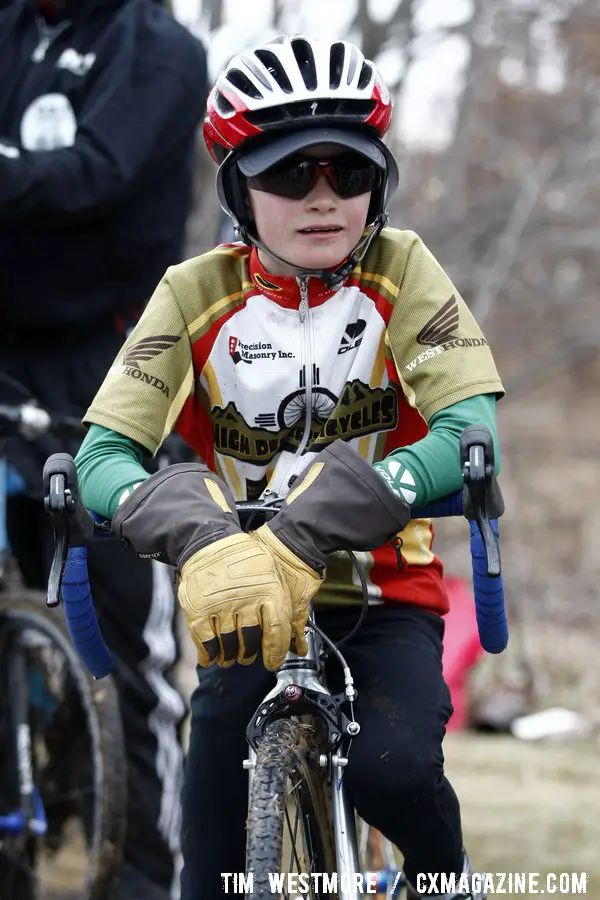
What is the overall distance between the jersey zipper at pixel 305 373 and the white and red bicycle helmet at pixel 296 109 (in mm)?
75

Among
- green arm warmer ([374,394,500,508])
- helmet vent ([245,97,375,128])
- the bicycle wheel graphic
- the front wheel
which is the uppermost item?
helmet vent ([245,97,375,128])

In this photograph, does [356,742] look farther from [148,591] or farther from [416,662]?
[148,591]

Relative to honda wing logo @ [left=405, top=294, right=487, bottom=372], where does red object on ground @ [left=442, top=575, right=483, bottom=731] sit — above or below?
above

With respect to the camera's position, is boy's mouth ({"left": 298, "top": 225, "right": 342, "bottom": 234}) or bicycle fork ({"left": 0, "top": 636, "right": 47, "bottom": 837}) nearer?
boy's mouth ({"left": 298, "top": 225, "right": 342, "bottom": 234})

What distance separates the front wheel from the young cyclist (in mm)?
91

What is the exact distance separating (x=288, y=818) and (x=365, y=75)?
1376 mm

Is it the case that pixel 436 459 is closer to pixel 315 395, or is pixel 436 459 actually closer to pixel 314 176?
pixel 315 395

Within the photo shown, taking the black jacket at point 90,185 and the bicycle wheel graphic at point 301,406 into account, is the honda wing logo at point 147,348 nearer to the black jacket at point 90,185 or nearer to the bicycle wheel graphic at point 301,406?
the bicycle wheel graphic at point 301,406

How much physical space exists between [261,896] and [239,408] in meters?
1.00

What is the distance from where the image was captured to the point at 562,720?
26.5 feet

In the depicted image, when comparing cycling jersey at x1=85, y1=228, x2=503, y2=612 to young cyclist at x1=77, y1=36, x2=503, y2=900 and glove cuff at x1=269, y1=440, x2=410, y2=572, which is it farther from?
glove cuff at x1=269, y1=440, x2=410, y2=572

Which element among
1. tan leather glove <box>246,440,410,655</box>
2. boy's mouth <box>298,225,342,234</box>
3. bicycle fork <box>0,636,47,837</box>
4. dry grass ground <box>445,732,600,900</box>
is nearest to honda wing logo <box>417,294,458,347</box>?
boy's mouth <box>298,225,342,234</box>

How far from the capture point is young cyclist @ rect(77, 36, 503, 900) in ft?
8.62

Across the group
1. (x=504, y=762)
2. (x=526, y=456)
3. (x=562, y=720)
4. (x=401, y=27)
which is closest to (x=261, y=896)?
(x=504, y=762)
